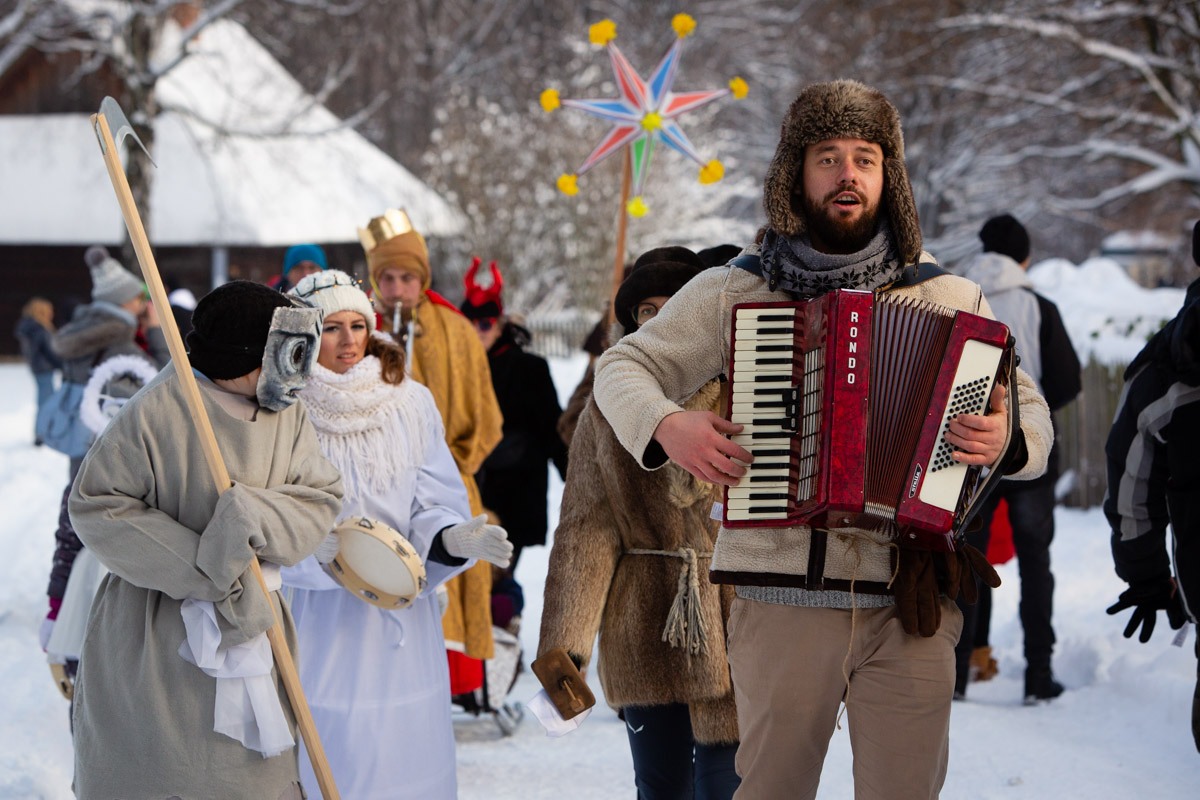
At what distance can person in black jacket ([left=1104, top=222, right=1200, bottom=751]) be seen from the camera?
4227mm

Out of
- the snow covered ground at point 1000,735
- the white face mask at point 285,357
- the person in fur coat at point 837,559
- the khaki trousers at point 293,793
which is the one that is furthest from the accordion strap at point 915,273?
the snow covered ground at point 1000,735

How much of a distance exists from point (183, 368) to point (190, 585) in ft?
1.68

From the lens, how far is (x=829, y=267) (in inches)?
125

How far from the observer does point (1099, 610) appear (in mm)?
8328

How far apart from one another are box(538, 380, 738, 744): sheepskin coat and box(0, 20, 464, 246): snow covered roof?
81.9ft

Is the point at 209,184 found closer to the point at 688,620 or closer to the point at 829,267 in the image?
the point at 688,620

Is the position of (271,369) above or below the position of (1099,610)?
above

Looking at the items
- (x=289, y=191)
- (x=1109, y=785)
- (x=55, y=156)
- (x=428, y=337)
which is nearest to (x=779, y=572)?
(x=1109, y=785)

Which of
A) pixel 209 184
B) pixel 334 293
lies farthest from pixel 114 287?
pixel 209 184

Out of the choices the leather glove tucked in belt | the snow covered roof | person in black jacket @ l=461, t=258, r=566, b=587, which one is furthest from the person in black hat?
the snow covered roof

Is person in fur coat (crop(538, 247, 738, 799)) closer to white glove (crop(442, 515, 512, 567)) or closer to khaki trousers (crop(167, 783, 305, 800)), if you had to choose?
white glove (crop(442, 515, 512, 567))

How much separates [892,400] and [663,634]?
52.2 inches

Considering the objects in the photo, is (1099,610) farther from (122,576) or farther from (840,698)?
(122,576)

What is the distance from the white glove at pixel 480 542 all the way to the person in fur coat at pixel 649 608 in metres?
0.16
